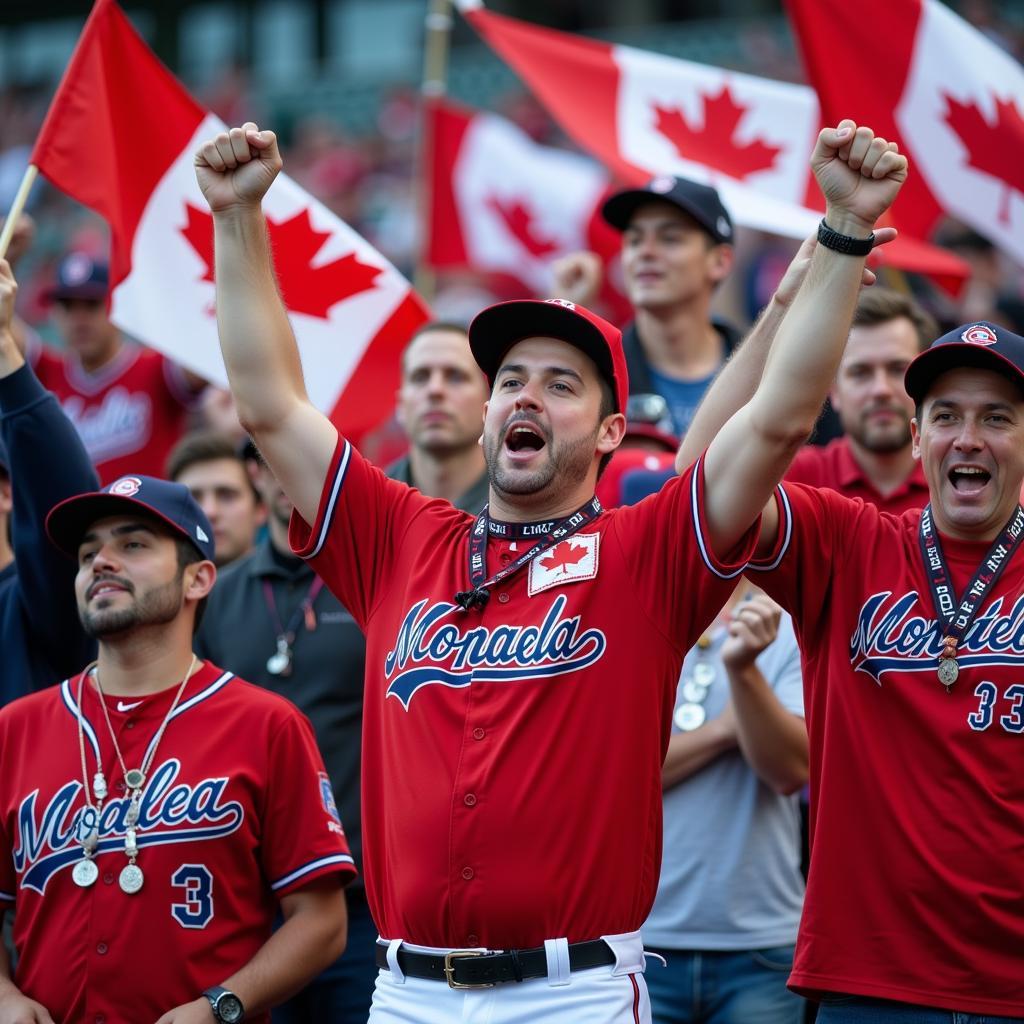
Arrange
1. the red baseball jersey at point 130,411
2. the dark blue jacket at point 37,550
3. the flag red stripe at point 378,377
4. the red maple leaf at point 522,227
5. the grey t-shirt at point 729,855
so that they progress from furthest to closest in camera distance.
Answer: the red maple leaf at point 522,227 → the red baseball jersey at point 130,411 → the flag red stripe at point 378,377 → the dark blue jacket at point 37,550 → the grey t-shirt at point 729,855

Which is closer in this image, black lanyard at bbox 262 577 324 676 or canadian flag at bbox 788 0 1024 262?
Answer: black lanyard at bbox 262 577 324 676

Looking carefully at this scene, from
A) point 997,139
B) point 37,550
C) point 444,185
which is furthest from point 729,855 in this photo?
point 444,185

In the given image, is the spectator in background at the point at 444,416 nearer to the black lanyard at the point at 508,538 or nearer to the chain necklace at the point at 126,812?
the chain necklace at the point at 126,812

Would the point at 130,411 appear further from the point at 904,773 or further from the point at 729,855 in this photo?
the point at 904,773

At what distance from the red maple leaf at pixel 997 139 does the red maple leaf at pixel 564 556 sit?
3.21 meters

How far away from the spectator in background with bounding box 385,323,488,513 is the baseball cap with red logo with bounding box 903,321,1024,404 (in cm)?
193

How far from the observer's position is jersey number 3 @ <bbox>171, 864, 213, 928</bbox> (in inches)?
Result: 160

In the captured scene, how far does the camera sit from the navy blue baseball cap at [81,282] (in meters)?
7.09

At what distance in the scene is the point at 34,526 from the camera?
4.75m

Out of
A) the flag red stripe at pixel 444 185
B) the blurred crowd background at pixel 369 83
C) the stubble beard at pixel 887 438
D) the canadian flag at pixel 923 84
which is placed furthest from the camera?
the blurred crowd background at pixel 369 83

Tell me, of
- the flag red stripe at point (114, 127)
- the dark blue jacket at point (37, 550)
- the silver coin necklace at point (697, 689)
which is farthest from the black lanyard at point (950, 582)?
the flag red stripe at point (114, 127)

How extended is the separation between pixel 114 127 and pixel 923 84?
2991mm

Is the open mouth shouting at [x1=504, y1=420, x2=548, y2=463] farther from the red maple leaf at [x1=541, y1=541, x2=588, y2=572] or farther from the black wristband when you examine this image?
the black wristband

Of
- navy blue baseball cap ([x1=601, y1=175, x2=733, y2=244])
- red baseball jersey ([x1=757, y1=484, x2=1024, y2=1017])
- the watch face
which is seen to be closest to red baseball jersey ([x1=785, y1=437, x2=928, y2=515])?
navy blue baseball cap ([x1=601, y1=175, x2=733, y2=244])
